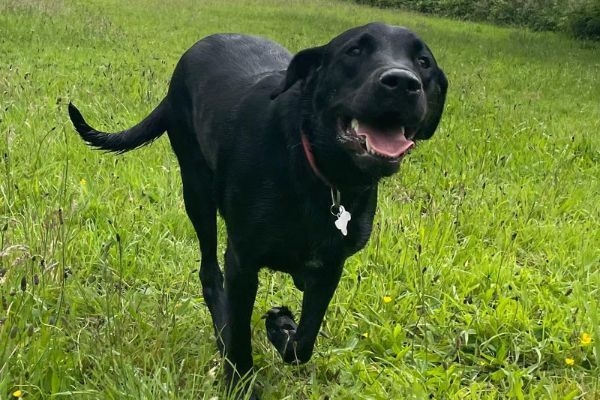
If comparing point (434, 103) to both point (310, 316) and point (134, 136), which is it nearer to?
point (310, 316)

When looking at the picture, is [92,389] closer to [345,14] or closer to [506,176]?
[506,176]

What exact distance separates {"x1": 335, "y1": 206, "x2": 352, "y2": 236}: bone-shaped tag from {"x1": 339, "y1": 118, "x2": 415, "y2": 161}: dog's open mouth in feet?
0.82

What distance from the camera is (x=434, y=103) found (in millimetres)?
2387

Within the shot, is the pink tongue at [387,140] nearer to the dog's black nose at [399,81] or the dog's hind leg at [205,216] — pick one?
the dog's black nose at [399,81]

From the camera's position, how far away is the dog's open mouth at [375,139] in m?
1.97

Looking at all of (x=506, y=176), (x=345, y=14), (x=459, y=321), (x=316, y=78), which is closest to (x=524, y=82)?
(x=506, y=176)

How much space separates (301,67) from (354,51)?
0.63 feet

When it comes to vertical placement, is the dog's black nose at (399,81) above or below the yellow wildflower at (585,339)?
above

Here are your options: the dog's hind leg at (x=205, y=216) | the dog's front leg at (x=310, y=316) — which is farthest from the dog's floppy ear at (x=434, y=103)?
the dog's hind leg at (x=205, y=216)

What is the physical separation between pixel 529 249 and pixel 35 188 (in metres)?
2.71

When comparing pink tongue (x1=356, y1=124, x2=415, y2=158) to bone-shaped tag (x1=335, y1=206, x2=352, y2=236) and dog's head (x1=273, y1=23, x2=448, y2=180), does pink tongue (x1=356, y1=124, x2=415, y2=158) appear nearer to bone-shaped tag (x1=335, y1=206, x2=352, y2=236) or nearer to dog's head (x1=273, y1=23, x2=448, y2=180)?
dog's head (x1=273, y1=23, x2=448, y2=180)

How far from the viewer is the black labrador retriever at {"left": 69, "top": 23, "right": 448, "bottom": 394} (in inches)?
79.6

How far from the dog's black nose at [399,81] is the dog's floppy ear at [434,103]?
0.36 meters

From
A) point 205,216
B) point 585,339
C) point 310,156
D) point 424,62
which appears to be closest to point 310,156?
point 310,156
